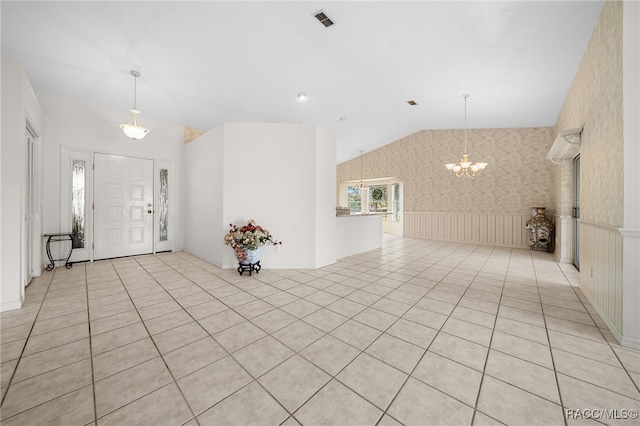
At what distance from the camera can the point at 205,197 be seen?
486 cm

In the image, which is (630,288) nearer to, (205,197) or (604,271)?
(604,271)

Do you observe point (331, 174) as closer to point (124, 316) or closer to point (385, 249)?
point (385, 249)

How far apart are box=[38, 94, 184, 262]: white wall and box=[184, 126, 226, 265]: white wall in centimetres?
68

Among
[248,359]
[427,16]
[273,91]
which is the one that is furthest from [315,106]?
[248,359]

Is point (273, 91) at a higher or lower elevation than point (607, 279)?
higher

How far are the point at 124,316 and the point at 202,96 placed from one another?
4.01m

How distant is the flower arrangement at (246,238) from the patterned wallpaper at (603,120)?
4.03 m

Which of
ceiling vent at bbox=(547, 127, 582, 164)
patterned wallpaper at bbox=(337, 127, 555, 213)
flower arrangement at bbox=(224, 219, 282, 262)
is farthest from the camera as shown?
patterned wallpaper at bbox=(337, 127, 555, 213)

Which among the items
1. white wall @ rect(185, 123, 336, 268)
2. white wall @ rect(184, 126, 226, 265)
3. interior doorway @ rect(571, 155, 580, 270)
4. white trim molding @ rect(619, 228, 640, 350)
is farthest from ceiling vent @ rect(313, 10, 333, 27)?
interior doorway @ rect(571, 155, 580, 270)

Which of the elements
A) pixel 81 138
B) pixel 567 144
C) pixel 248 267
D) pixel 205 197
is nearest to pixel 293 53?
pixel 205 197

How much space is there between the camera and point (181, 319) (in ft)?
7.92

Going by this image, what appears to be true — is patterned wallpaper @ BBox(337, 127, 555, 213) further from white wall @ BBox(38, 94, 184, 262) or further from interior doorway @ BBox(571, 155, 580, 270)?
white wall @ BBox(38, 94, 184, 262)

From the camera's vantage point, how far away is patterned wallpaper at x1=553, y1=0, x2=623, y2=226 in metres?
2.25

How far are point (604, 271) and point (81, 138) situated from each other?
806 cm
